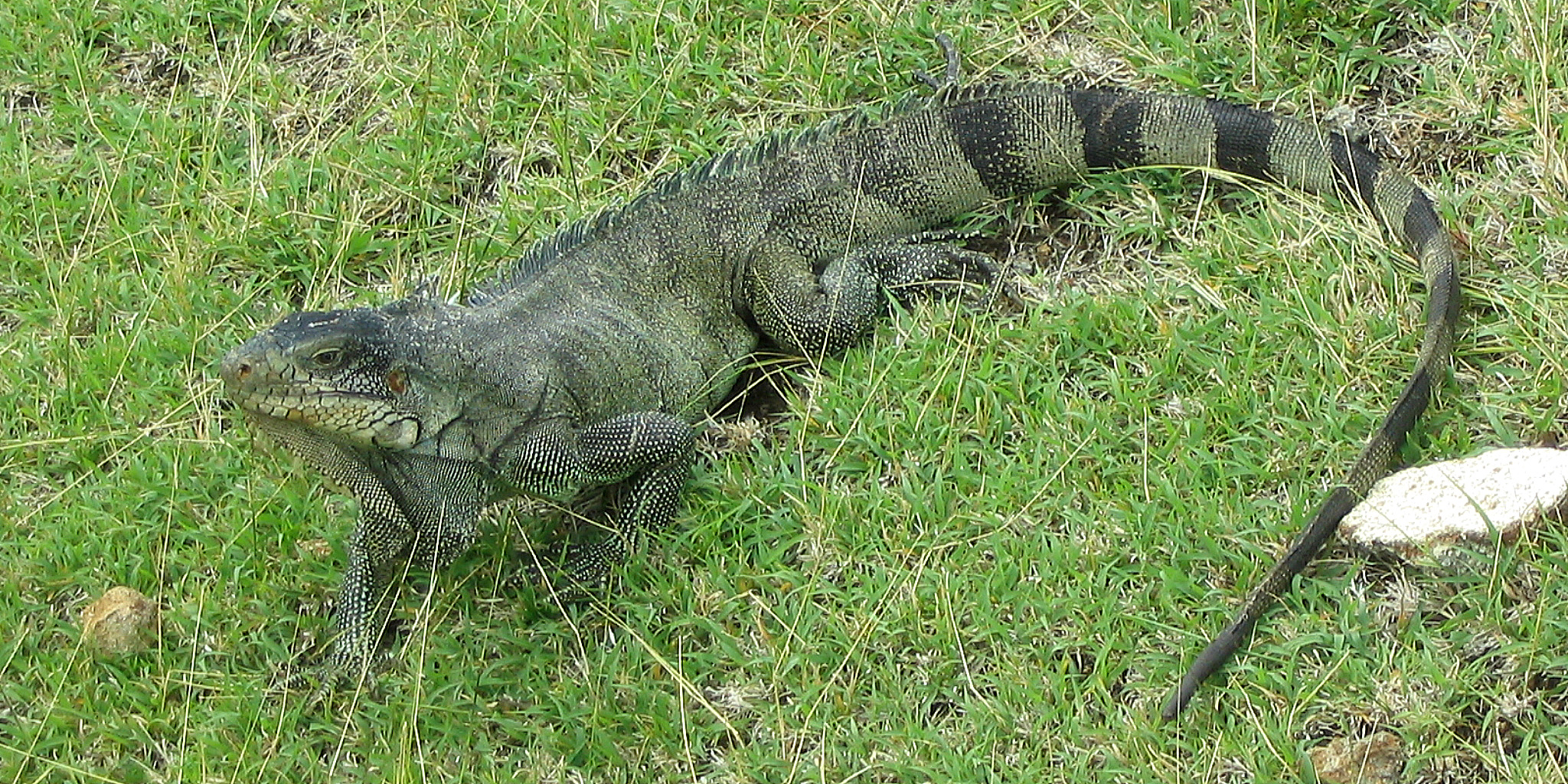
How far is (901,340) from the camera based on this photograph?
508cm

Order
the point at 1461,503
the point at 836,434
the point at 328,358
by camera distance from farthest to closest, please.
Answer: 1. the point at 836,434
2. the point at 328,358
3. the point at 1461,503

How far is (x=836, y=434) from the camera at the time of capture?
→ 15.8ft

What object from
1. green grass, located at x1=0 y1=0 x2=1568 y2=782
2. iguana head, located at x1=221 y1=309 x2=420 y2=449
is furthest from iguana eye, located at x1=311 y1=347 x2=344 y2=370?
green grass, located at x1=0 y1=0 x2=1568 y2=782

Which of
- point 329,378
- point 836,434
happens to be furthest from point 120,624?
point 836,434

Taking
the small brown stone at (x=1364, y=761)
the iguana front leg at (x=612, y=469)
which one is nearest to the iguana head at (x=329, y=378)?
the iguana front leg at (x=612, y=469)

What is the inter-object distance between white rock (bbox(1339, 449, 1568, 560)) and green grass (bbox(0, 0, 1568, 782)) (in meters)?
0.08

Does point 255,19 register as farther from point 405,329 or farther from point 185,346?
point 405,329

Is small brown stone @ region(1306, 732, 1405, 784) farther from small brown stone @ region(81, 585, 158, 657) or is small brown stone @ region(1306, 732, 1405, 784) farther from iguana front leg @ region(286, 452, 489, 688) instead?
small brown stone @ region(81, 585, 158, 657)

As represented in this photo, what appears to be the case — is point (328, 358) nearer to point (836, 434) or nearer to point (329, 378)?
point (329, 378)

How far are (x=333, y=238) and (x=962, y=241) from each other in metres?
2.17

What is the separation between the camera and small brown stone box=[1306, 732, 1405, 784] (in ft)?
12.1

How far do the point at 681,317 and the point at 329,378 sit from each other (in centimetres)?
135

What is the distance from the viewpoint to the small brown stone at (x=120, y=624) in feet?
15.3

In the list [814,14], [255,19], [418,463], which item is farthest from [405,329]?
[255,19]
